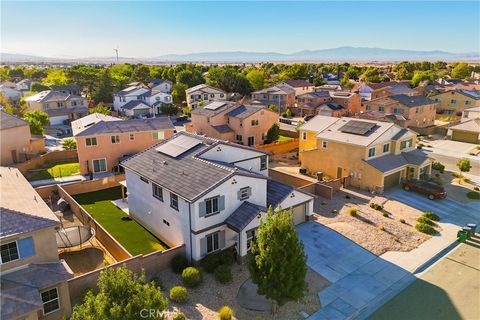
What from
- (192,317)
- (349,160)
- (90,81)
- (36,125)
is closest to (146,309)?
(192,317)

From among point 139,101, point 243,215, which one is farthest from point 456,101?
point 243,215

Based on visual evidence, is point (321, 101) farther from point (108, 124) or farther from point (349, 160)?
point (108, 124)

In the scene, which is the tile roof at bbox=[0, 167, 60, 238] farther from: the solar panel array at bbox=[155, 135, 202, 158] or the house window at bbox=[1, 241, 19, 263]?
the solar panel array at bbox=[155, 135, 202, 158]

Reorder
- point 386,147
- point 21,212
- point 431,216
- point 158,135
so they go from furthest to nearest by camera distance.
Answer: point 158,135, point 386,147, point 431,216, point 21,212

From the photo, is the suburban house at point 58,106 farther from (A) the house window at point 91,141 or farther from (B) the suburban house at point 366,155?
(B) the suburban house at point 366,155

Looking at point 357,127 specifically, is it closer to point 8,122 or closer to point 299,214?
point 299,214

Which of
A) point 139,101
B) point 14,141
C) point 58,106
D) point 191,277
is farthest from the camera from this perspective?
point 139,101
